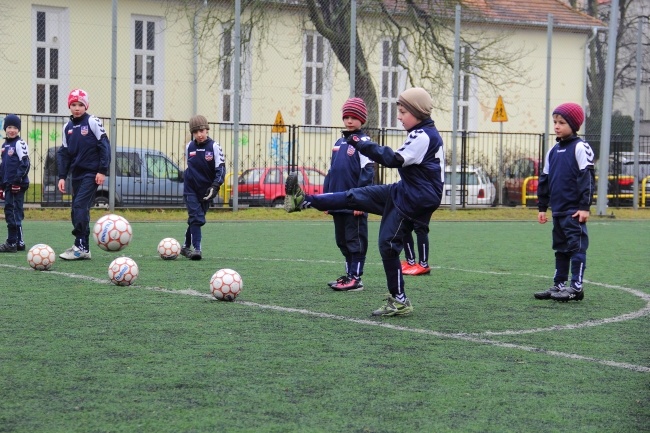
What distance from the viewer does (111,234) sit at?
10.2 metres

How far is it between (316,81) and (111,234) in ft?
72.7

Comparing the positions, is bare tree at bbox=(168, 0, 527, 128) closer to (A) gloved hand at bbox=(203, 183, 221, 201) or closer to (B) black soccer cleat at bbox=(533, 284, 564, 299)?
(A) gloved hand at bbox=(203, 183, 221, 201)

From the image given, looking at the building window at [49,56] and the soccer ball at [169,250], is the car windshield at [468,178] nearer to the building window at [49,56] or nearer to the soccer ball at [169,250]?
the building window at [49,56]

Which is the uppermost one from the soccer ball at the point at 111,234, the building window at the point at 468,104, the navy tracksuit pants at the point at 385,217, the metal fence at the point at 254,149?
the building window at the point at 468,104

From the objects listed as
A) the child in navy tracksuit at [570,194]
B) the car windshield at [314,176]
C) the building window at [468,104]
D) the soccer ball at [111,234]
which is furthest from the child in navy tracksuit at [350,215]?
the building window at [468,104]

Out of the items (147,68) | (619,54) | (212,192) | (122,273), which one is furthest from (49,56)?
(619,54)

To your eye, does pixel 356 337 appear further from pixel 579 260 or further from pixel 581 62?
pixel 581 62

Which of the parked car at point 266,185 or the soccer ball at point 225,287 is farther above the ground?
the parked car at point 266,185

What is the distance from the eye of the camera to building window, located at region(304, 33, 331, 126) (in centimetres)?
3062

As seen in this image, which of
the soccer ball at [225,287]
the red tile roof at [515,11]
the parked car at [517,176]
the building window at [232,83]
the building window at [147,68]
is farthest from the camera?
the building window at [147,68]

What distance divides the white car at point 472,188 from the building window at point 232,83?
20.7ft

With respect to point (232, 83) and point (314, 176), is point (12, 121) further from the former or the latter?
point (232, 83)

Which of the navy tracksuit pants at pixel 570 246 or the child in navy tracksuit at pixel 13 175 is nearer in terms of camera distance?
the navy tracksuit pants at pixel 570 246

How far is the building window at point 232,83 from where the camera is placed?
2755 cm
